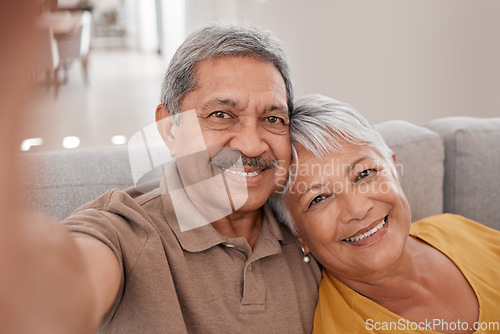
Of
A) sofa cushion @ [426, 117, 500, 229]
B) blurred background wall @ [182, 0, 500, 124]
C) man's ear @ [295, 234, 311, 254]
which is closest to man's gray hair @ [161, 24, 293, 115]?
man's ear @ [295, 234, 311, 254]

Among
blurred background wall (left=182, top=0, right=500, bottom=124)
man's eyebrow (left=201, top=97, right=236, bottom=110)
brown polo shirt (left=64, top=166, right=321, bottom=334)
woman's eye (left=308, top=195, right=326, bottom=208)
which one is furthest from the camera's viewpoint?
blurred background wall (left=182, top=0, right=500, bottom=124)

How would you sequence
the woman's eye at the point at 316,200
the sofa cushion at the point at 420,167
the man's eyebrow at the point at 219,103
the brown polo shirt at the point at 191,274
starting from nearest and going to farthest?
the brown polo shirt at the point at 191,274, the man's eyebrow at the point at 219,103, the woman's eye at the point at 316,200, the sofa cushion at the point at 420,167

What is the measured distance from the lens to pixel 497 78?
2480 millimetres

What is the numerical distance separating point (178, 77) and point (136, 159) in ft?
1.44

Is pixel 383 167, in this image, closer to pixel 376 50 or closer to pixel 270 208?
pixel 270 208

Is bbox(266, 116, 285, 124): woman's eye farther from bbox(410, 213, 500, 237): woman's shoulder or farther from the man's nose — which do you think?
bbox(410, 213, 500, 237): woman's shoulder

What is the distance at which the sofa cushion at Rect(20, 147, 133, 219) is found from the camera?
4.73 ft

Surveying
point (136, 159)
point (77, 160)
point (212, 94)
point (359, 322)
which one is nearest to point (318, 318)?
point (359, 322)

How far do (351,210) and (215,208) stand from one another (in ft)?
1.23

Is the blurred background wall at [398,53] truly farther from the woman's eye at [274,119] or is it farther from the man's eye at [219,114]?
the man's eye at [219,114]

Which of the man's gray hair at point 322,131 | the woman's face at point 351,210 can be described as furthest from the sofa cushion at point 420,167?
the woman's face at point 351,210

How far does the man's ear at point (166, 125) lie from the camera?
134 cm

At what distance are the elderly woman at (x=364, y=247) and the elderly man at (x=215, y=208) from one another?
0.07 metres

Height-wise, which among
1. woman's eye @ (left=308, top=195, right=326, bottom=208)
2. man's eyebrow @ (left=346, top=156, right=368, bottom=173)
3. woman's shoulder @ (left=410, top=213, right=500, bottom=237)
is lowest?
woman's shoulder @ (left=410, top=213, right=500, bottom=237)
